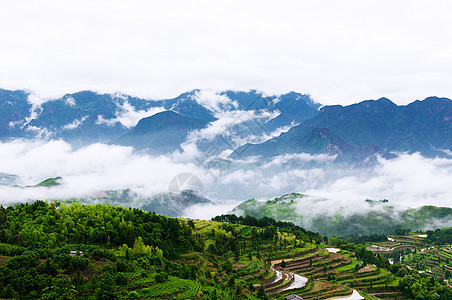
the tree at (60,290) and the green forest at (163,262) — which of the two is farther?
the green forest at (163,262)

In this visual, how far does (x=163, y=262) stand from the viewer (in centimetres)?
5506

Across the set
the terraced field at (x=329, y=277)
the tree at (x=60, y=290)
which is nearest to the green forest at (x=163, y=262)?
the tree at (x=60, y=290)

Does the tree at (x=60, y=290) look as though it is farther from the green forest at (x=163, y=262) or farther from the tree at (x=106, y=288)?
the tree at (x=106, y=288)

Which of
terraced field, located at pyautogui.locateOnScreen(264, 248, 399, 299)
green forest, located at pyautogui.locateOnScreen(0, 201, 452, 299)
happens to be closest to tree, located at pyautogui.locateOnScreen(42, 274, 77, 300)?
green forest, located at pyautogui.locateOnScreen(0, 201, 452, 299)

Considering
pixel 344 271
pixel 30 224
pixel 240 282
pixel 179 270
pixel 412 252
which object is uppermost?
pixel 30 224

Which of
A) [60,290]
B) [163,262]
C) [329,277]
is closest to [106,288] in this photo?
[60,290]

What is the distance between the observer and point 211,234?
88312 millimetres

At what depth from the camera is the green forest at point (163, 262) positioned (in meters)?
39.5

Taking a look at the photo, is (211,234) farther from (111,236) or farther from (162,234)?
(111,236)

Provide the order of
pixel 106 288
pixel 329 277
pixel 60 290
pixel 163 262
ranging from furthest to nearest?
1. pixel 329 277
2. pixel 163 262
3. pixel 106 288
4. pixel 60 290

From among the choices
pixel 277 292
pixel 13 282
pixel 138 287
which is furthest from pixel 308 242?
pixel 13 282

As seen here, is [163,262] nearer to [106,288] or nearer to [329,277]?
[106,288]

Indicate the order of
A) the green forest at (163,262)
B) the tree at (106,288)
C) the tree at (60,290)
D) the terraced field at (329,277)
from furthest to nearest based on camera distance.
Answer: the terraced field at (329,277), the green forest at (163,262), the tree at (106,288), the tree at (60,290)

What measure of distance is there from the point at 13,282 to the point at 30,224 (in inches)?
1176
